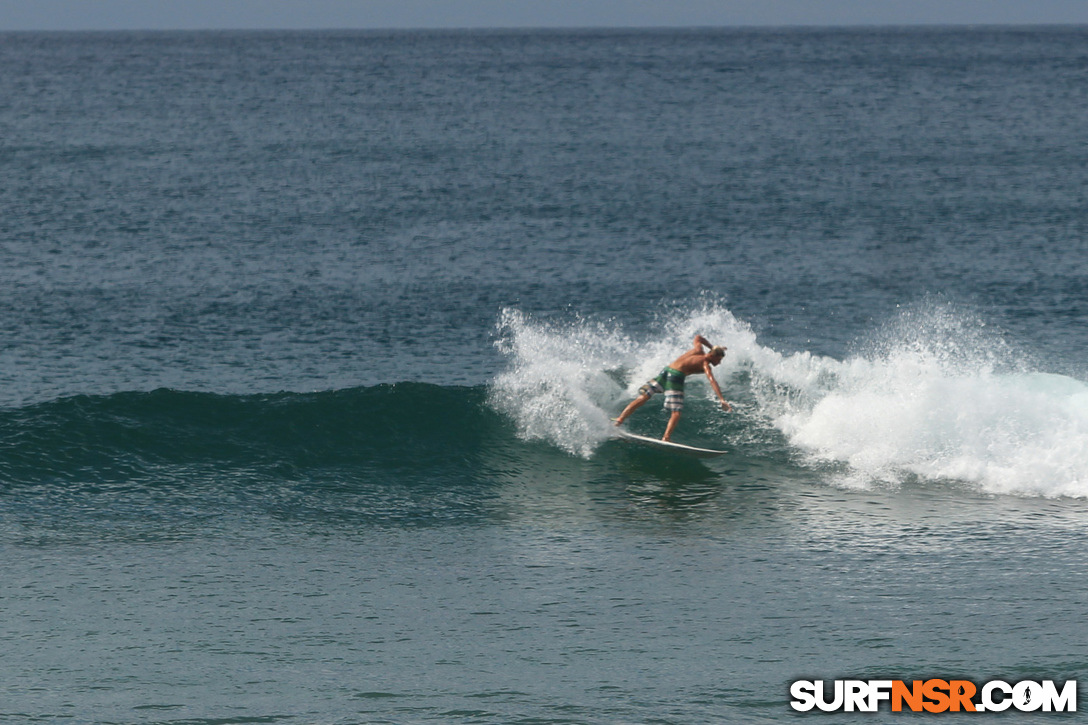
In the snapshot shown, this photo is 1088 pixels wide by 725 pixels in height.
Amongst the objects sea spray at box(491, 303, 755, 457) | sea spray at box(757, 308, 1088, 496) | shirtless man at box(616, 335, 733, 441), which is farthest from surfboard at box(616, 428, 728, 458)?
sea spray at box(757, 308, 1088, 496)

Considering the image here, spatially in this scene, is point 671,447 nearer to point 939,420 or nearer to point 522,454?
point 522,454

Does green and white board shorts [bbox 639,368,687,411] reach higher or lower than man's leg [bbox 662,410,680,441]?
higher

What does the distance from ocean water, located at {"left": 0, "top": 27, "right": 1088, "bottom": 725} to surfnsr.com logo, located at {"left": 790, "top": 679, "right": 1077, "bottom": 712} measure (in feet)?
0.73

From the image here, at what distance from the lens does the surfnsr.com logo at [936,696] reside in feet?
40.9

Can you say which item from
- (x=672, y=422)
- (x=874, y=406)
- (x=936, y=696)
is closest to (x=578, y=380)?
(x=672, y=422)

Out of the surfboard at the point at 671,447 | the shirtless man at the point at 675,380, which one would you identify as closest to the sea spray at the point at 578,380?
the surfboard at the point at 671,447

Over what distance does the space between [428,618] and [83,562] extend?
499cm

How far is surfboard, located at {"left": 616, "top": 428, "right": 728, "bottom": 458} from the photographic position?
67.0 ft

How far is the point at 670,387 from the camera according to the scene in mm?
20281

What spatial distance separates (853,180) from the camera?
2295 inches

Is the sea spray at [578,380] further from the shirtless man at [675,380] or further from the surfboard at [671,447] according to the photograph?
the shirtless man at [675,380]

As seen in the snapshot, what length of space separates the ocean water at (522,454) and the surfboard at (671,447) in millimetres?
204

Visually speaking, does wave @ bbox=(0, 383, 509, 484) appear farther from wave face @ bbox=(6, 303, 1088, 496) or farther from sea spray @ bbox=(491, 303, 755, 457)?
sea spray @ bbox=(491, 303, 755, 457)

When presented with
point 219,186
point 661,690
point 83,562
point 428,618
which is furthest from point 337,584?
point 219,186
